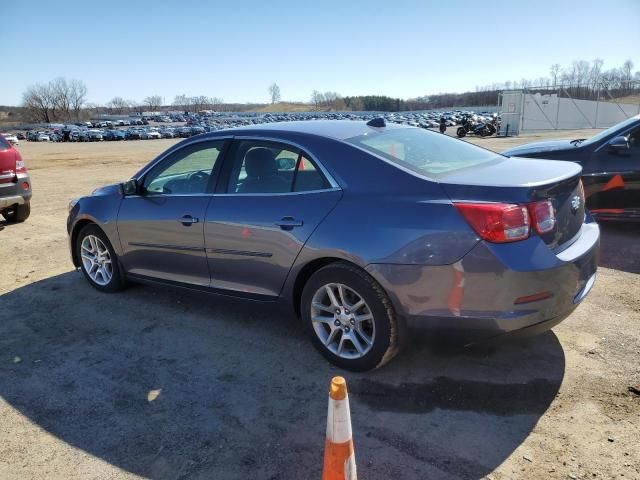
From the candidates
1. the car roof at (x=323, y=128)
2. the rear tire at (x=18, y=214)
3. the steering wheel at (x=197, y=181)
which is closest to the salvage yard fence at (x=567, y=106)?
the rear tire at (x=18, y=214)

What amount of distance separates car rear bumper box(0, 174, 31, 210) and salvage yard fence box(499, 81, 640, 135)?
34.7 m

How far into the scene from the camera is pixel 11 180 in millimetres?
8250

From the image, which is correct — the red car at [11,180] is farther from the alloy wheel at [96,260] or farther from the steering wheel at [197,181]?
the steering wheel at [197,181]

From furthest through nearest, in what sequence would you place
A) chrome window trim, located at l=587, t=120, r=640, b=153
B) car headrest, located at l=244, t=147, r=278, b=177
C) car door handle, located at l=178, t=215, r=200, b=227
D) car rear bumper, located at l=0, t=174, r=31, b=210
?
car rear bumper, located at l=0, t=174, r=31, b=210 < chrome window trim, located at l=587, t=120, r=640, b=153 < car door handle, located at l=178, t=215, r=200, b=227 < car headrest, located at l=244, t=147, r=278, b=177

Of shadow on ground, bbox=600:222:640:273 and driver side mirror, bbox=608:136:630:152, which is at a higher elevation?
driver side mirror, bbox=608:136:630:152

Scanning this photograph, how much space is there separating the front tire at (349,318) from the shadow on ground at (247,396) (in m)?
0.15

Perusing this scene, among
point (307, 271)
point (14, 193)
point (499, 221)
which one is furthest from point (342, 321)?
point (14, 193)

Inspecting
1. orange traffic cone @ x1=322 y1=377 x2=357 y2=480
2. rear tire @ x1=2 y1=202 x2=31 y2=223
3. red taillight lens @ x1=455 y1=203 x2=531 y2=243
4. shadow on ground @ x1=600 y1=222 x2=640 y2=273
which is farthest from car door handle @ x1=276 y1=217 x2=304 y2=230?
rear tire @ x1=2 y1=202 x2=31 y2=223

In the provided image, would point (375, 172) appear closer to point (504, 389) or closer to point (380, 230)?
point (380, 230)

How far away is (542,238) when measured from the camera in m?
2.96

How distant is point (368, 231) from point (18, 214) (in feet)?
25.8

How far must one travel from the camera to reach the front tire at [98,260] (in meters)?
5.01

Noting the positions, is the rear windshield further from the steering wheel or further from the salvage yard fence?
the salvage yard fence

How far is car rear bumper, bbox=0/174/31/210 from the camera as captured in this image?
8.11 metres
